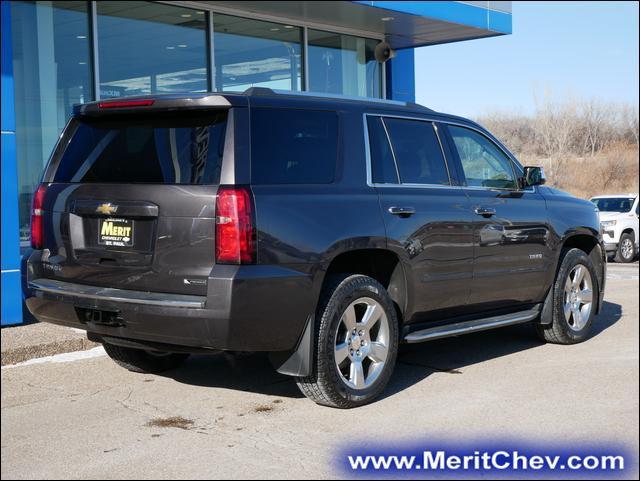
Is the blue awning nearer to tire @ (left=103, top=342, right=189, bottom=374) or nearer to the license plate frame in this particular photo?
tire @ (left=103, top=342, right=189, bottom=374)

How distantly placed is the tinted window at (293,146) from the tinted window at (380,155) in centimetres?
34

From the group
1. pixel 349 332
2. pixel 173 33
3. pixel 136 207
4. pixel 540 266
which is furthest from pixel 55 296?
pixel 173 33

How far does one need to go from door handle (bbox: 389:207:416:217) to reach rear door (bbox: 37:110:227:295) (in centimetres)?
139

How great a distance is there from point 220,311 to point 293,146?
1219 millimetres

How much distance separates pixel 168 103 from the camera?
208 inches

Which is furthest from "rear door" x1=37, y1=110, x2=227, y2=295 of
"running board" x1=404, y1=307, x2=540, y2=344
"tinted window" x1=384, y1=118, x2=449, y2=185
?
"running board" x1=404, y1=307, x2=540, y2=344

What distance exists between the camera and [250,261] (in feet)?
16.5

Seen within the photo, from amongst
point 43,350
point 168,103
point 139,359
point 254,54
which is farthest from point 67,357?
point 254,54

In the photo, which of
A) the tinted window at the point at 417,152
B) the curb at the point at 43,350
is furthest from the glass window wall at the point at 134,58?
the tinted window at the point at 417,152

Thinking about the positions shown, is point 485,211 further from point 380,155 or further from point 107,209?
point 107,209

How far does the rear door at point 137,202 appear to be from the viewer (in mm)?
5090

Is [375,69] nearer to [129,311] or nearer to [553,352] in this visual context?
[553,352]

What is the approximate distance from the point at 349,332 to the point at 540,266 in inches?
92.4

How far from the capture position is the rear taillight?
5879mm
